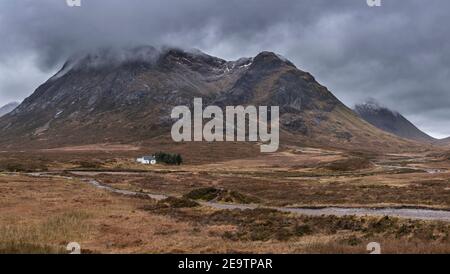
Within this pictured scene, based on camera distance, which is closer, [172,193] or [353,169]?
[172,193]

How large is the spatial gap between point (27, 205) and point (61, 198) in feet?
28.6

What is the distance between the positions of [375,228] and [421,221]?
3.80 meters

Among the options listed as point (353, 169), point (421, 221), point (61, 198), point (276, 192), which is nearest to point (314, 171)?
point (353, 169)

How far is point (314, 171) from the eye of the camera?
479 ft

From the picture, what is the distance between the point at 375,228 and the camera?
3597 centimetres

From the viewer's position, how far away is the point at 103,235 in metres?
35.1

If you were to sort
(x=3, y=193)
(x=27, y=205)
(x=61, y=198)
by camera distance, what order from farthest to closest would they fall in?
(x=3, y=193), (x=61, y=198), (x=27, y=205)
